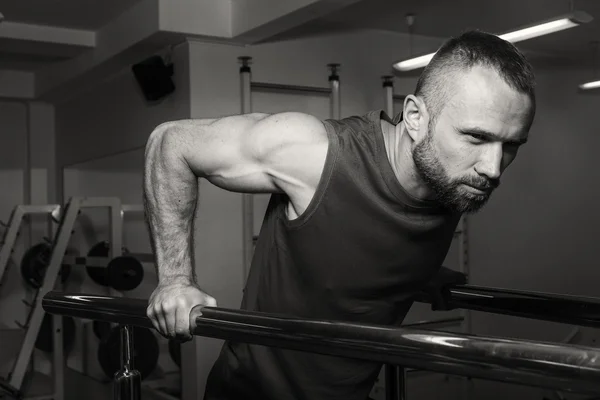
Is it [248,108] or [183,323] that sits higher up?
[248,108]

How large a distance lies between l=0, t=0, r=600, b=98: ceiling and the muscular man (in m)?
2.83

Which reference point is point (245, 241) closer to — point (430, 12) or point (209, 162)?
point (430, 12)

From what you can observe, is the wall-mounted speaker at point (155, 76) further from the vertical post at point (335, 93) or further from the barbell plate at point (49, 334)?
the barbell plate at point (49, 334)

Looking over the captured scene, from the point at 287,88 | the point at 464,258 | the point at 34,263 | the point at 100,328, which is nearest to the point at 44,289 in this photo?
the point at 100,328

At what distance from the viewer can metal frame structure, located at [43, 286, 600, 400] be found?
22.8 inches

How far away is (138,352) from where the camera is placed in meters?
4.80

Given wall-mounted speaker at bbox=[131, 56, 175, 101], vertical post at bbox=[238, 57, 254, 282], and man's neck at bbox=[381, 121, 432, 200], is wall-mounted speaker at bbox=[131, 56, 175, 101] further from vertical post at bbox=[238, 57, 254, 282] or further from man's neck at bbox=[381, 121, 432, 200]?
man's neck at bbox=[381, 121, 432, 200]

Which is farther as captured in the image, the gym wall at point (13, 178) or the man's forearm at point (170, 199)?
the gym wall at point (13, 178)

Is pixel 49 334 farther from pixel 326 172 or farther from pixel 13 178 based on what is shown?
pixel 326 172

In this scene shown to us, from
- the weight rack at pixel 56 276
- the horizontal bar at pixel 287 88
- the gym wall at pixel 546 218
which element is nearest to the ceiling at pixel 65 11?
the horizontal bar at pixel 287 88

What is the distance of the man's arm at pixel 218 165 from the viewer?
4.21 feet

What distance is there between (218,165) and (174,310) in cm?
34

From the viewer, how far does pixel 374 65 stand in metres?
5.26

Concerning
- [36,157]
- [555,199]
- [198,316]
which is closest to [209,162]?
[198,316]
